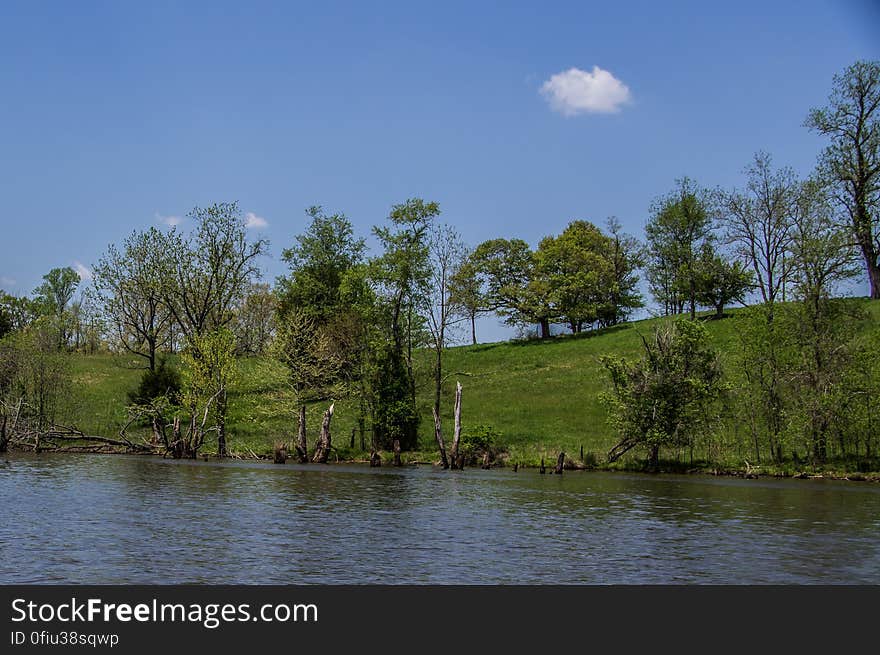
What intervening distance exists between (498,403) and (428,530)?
132 ft

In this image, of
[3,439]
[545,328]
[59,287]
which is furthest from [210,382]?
[59,287]

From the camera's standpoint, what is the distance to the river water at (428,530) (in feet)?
62.6

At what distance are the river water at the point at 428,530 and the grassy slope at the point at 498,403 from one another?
1273 centimetres

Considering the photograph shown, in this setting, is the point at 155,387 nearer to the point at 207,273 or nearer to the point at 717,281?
the point at 207,273

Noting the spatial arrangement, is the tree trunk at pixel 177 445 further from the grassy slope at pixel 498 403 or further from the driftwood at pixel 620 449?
the driftwood at pixel 620 449

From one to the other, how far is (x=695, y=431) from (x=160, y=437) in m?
38.7

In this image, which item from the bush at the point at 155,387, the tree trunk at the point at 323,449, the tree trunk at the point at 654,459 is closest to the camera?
the tree trunk at the point at 654,459

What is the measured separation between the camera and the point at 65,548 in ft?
68.2

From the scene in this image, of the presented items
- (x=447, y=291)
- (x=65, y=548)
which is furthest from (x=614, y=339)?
(x=65, y=548)

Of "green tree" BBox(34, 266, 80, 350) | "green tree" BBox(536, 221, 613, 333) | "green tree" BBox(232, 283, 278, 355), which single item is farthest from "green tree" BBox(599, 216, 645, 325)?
"green tree" BBox(34, 266, 80, 350)

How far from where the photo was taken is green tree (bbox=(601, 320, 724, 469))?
47969 mm

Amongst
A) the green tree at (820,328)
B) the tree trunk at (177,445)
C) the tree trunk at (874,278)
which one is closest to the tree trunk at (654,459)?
the green tree at (820,328)

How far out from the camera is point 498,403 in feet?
216
